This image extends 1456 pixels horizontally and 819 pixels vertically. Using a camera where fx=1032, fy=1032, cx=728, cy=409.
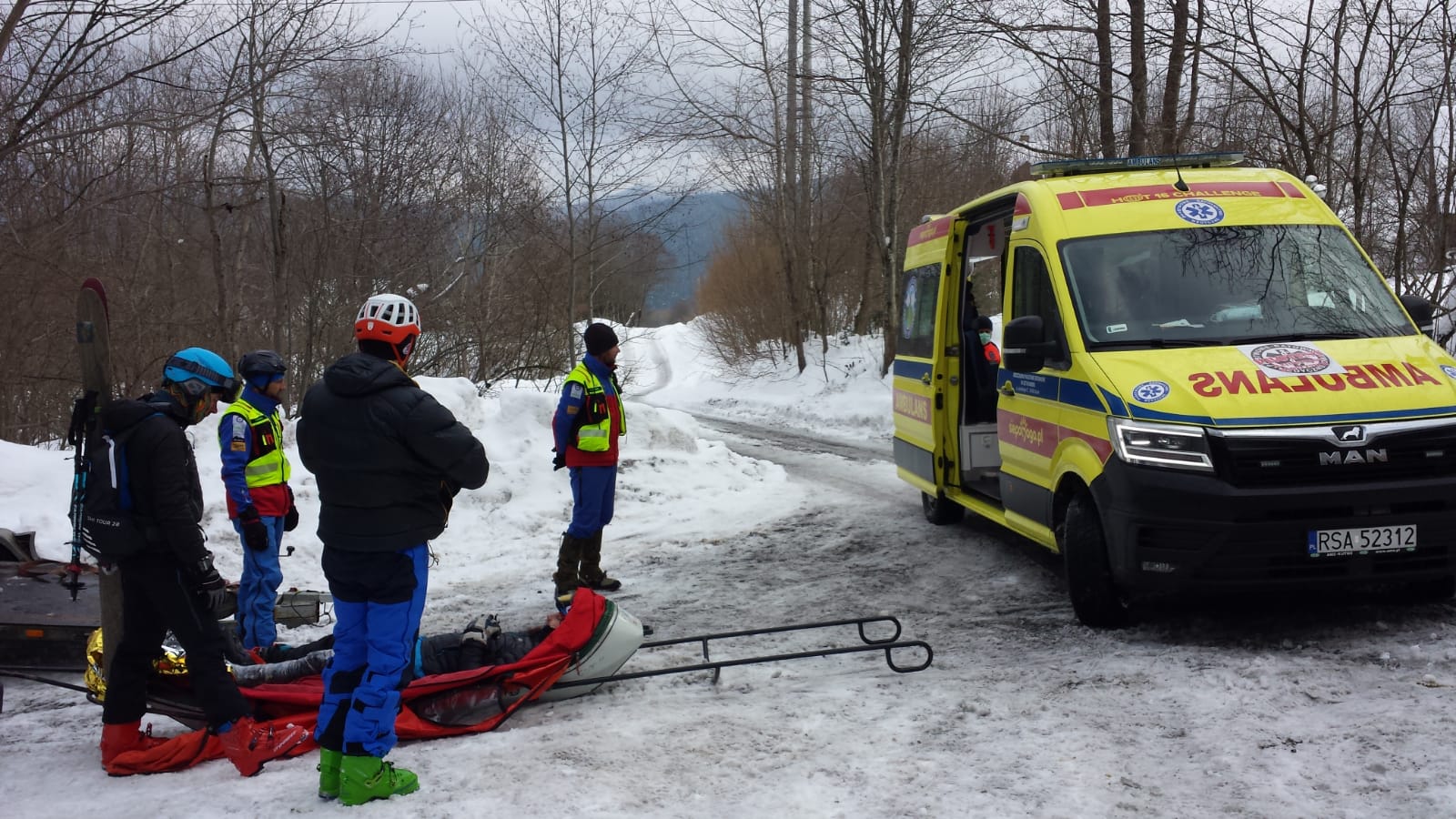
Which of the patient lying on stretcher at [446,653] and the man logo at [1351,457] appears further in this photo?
the patient lying on stretcher at [446,653]

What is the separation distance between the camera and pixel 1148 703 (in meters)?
4.52

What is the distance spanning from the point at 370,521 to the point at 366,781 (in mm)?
944

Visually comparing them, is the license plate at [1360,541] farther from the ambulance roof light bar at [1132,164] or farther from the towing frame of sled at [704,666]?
the ambulance roof light bar at [1132,164]

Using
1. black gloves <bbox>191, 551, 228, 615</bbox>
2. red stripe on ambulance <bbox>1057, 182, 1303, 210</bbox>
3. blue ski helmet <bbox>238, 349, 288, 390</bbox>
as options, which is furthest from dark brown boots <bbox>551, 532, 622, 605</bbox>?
red stripe on ambulance <bbox>1057, 182, 1303, 210</bbox>

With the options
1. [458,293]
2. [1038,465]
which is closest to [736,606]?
[1038,465]

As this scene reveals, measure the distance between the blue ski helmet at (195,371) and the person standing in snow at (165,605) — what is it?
5.3 inches

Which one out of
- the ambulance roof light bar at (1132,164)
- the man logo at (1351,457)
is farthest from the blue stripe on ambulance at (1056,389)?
the ambulance roof light bar at (1132,164)

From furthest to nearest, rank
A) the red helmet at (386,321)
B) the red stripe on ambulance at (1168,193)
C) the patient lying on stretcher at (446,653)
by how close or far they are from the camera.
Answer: the red stripe on ambulance at (1168,193), the patient lying on stretcher at (446,653), the red helmet at (386,321)

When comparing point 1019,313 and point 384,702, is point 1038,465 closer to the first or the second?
point 1019,313

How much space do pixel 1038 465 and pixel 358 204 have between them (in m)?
12.2

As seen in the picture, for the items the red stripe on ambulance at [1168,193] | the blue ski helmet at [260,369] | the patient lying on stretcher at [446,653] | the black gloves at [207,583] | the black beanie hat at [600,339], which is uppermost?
the red stripe on ambulance at [1168,193]

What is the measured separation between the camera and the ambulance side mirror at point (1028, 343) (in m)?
6.00

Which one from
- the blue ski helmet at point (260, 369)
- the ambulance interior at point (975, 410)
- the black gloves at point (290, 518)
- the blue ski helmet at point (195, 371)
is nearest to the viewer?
the blue ski helmet at point (195, 371)

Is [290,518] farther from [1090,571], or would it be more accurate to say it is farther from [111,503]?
[1090,571]
